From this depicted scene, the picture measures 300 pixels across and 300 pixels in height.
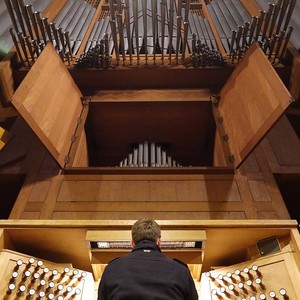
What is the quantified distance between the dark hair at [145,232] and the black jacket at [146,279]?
64 mm

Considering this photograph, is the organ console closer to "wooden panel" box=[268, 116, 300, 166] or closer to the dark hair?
the dark hair

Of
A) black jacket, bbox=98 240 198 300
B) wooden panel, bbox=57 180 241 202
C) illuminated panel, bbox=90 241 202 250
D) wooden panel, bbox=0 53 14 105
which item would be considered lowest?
black jacket, bbox=98 240 198 300

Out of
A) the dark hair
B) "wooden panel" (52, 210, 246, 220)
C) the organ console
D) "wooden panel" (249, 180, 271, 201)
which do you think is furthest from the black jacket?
"wooden panel" (249, 180, 271, 201)

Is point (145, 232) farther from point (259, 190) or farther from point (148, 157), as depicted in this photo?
point (148, 157)

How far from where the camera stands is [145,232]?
67.2 inches

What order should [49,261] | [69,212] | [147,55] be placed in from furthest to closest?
[147,55] < [69,212] < [49,261]

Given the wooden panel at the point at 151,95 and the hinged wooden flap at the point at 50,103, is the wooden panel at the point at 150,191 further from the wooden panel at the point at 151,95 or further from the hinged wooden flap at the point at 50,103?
the wooden panel at the point at 151,95

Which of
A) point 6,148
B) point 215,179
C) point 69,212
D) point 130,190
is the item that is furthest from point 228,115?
point 6,148

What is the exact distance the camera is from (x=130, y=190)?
2.69 meters

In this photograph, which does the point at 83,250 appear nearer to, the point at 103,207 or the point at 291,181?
the point at 103,207

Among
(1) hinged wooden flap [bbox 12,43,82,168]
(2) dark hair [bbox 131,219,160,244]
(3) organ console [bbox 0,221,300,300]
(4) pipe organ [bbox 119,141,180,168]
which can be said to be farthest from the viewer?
(4) pipe organ [bbox 119,141,180,168]

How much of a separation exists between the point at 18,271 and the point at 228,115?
2.36m

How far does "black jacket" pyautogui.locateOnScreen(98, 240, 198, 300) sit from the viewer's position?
55.2 inches

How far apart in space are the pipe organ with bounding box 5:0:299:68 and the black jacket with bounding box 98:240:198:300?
2.64 m
